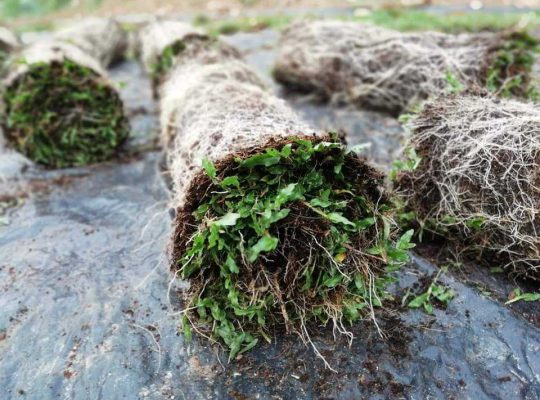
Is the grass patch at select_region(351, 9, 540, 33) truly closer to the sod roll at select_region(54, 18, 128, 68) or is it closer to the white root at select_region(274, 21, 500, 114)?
the white root at select_region(274, 21, 500, 114)

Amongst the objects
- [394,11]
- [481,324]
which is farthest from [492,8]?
[481,324]

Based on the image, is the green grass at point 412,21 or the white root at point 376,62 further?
the green grass at point 412,21

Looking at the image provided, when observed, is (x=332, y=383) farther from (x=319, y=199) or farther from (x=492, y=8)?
(x=492, y=8)

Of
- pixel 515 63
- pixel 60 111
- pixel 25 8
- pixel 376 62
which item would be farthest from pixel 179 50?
pixel 25 8

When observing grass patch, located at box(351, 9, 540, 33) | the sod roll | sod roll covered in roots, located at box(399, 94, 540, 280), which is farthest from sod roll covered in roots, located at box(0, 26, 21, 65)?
grass patch, located at box(351, 9, 540, 33)

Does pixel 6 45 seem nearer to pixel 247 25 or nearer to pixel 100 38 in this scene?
pixel 100 38

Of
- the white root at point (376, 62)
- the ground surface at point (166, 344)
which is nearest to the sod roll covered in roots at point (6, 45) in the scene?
the white root at point (376, 62)

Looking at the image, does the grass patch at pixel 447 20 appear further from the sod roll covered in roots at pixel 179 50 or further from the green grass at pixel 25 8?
the green grass at pixel 25 8
